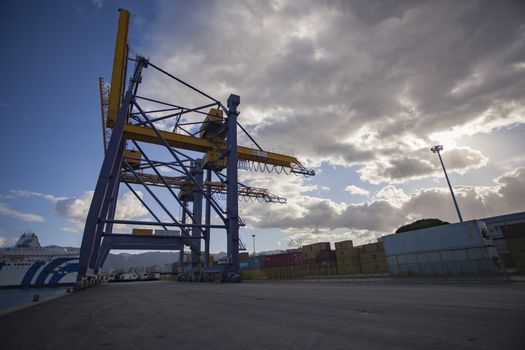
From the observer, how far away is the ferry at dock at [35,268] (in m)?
53.5

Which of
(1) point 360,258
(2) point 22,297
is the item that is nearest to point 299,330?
(1) point 360,258

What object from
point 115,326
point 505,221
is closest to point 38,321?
point 115,326

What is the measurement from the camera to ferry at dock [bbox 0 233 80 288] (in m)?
53.5

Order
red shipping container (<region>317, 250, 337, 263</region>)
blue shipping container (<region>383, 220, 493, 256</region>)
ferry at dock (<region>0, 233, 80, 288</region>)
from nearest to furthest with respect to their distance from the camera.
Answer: blue shipping container (<region>383, 220, 493, 256</region>) → red shipping container (<region>317, 250, 337, 263</region>) → ferry at dock (<region>0, 233, 80, 288</region>)

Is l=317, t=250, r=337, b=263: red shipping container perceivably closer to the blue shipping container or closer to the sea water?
the blue shipping container

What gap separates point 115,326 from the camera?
536 cm

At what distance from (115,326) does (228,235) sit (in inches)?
729

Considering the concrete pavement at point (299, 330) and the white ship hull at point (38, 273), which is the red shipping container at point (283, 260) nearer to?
the concrete pavement at point (299, 330)

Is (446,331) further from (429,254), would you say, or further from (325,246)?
(325,246)

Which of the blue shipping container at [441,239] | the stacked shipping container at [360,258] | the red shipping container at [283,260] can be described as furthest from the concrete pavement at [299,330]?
the red shipping container at [283,260]

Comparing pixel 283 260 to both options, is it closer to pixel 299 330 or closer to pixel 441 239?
pixel 441 239

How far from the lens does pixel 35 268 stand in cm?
5500

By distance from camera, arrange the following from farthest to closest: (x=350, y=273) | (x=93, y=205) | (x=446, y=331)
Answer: (x=350, y=273) < (x=93, y=205) < (x=446, y=331)

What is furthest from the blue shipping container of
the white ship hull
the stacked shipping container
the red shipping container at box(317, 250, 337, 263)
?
the white ship hull
